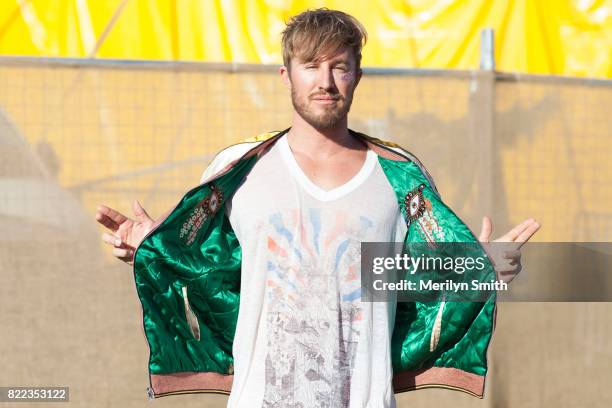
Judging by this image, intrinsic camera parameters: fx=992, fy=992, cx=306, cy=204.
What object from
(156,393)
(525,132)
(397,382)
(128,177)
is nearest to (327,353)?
(397,382)

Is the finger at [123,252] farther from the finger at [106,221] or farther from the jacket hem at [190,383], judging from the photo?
the jacket hem at [190,383]

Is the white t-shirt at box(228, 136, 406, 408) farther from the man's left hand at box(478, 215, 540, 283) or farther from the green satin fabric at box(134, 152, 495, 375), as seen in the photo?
the man's left hand at box(478, 215, 540, 283)

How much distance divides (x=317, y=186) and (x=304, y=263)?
0.82 feet

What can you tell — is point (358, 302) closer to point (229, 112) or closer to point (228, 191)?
point (228, 191)

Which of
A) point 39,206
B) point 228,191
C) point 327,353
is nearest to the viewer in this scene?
point 327,353

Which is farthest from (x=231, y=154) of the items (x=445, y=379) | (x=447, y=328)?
(x=445, y=379)

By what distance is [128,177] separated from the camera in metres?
5.32

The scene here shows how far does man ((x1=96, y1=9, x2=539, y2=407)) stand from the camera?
2.98 meters

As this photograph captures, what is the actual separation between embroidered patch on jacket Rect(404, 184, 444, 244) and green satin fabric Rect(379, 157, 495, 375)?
1 centimetres

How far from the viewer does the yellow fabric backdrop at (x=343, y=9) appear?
19.0 ft

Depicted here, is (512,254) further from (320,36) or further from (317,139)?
(320,36)

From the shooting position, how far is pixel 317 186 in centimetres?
308

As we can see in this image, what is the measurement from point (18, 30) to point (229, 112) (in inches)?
56.1

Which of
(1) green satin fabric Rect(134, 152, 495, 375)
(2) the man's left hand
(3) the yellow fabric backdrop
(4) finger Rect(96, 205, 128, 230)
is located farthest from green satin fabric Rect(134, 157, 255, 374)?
(3) the yellow fabric backdrop
